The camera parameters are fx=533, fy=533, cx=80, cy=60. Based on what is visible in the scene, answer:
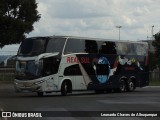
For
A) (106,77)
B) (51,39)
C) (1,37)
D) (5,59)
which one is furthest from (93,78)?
(5,59)

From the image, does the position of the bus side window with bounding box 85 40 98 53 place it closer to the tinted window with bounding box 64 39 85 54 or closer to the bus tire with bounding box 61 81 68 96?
the tinted window with bounding box 64 39 85 54

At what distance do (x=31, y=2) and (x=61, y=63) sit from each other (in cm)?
1288

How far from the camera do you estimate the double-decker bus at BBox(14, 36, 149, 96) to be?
106 ft

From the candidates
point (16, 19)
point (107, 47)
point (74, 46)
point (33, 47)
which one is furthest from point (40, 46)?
point (16, 19)

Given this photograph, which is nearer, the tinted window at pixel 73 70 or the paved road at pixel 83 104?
the paved road at pixel 83 104

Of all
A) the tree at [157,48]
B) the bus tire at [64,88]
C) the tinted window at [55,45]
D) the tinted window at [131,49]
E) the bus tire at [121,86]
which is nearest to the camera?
the tinted window at [55,45]

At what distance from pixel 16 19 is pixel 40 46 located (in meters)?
11.8

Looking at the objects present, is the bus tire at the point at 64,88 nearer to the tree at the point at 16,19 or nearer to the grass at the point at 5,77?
the tree at the point at 16,19

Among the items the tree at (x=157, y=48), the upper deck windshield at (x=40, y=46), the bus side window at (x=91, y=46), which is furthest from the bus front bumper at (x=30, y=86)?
the tree at (x=157, y=48)

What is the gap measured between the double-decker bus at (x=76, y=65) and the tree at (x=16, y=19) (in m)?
8.60

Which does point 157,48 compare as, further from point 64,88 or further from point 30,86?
point 30,86

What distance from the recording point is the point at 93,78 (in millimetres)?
36094

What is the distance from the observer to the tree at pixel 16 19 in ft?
140

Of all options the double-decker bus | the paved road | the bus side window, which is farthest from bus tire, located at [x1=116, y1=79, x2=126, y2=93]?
the paved road
